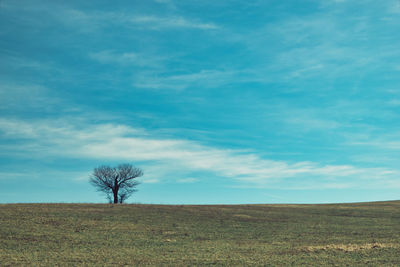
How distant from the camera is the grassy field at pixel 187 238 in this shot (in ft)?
64.0

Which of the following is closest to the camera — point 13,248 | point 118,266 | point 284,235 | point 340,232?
point 118,266

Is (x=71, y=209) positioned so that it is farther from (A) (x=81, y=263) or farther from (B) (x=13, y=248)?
(A) (x=81, y=263)

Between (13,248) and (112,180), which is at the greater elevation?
(112,180)

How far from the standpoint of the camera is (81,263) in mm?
18250

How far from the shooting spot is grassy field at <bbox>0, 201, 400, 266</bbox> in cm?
1950

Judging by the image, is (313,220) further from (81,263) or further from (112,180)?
(112,180)

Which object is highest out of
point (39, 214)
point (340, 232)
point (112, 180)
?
point (112, 180)

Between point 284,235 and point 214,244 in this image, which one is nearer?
point 214,244

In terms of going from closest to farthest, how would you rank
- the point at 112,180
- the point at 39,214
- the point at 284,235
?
the point at 284,235 → the point at 39,214 → the point at 112,180

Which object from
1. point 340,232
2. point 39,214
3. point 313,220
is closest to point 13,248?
A: point 39,214

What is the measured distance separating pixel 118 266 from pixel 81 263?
184cm

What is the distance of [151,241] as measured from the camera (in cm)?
2544

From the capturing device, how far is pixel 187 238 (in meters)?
26.8

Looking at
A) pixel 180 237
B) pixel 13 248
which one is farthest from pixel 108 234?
pixel 13 248
